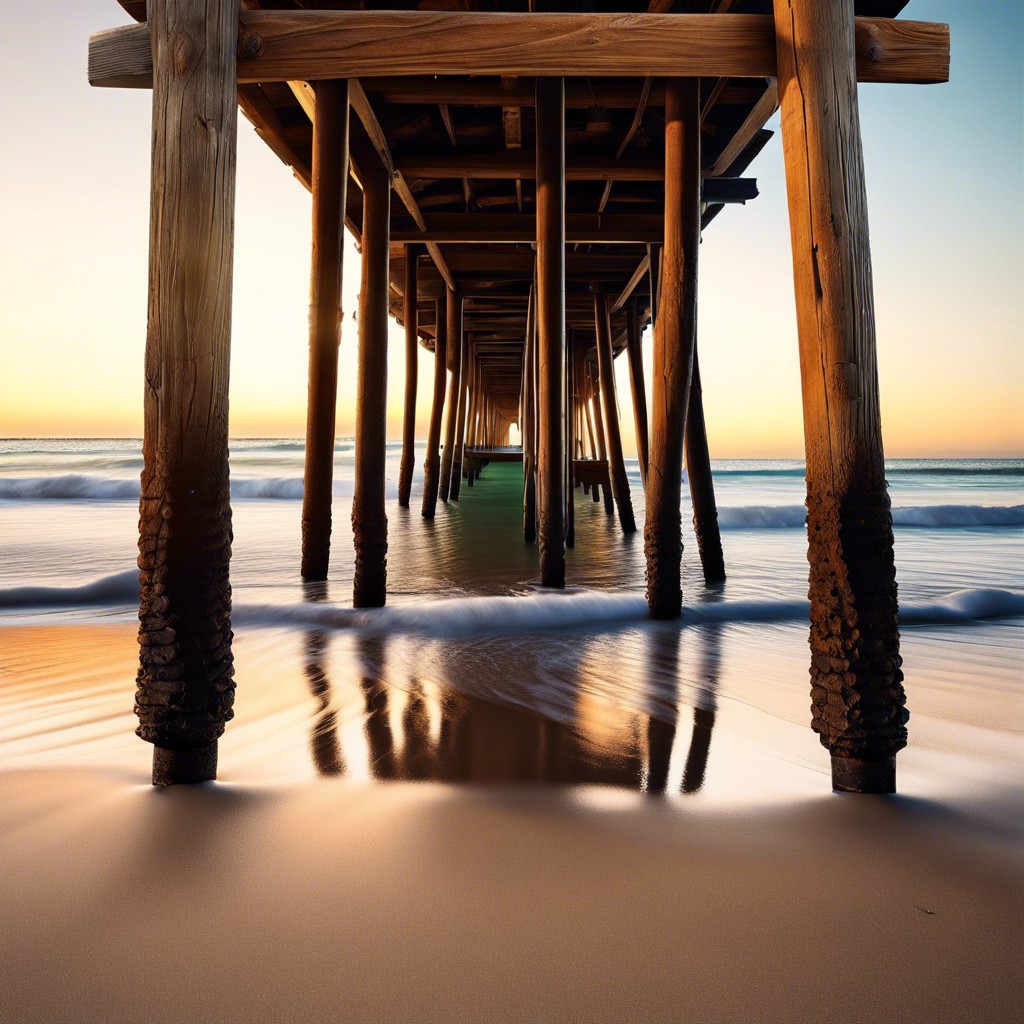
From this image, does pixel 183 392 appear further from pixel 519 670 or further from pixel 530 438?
pixel 530 438

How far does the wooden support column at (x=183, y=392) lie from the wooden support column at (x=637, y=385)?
20.5 ft

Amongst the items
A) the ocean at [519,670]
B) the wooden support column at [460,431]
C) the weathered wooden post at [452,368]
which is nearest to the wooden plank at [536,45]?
the ocean at [519,670]

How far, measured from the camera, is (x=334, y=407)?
13.3 ft

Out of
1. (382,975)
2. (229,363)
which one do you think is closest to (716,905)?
(382,975)

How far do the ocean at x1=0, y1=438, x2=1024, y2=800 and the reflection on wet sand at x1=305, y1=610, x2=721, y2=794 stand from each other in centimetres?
1

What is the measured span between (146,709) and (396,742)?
2.56 feet

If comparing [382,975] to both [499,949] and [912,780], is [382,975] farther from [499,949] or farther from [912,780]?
[912,780]

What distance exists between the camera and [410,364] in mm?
9492

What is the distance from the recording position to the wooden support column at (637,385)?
8258 millimetres

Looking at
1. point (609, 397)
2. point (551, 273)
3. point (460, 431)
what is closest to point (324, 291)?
point (551, 273)

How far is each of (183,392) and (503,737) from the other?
4.64 ft

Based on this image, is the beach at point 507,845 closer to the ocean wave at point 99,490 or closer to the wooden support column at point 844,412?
the wooden support column at point 844,412

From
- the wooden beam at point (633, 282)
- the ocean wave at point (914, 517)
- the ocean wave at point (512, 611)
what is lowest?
the ocean wave at point (512, 611)

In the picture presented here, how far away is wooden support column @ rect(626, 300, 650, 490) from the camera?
8.26m
